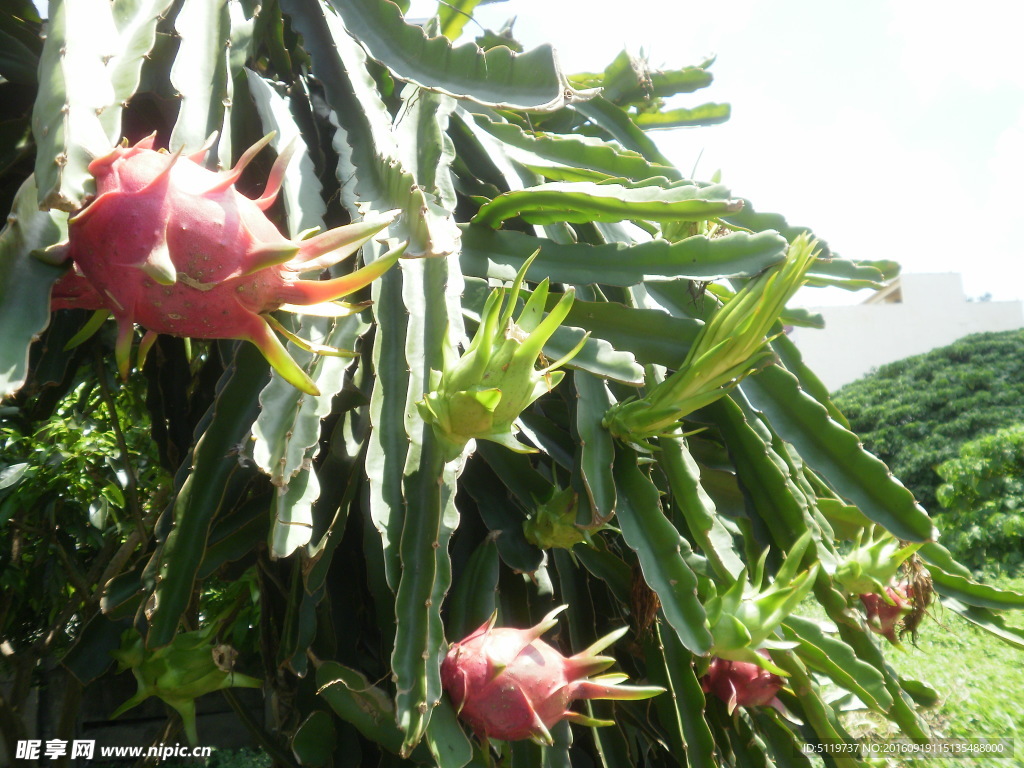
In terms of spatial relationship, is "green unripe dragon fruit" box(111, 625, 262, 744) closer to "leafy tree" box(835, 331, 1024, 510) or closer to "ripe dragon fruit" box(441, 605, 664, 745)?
"ripe dragon fruit" box(441, 605, 664, 745)

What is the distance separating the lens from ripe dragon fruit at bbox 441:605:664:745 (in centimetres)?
78

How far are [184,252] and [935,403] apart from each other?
34.7 ft

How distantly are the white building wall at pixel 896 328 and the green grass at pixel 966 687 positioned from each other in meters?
14.1

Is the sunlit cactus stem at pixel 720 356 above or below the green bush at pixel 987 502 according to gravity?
above

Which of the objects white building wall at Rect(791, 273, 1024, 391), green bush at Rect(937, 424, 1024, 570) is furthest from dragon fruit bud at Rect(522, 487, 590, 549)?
white building wall at Rect(791, 273, 1024, 391)

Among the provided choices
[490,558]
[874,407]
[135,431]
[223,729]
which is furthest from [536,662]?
[874,407]

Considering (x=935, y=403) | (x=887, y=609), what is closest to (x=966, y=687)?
(x=887, y=609)

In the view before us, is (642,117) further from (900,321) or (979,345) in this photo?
(900,321)

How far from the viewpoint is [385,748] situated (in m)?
0.91

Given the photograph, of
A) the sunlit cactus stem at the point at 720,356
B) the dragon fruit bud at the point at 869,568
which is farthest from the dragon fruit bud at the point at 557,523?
the dragon fruit bud at the point at 869,568

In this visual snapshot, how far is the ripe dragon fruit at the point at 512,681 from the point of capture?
78 cm

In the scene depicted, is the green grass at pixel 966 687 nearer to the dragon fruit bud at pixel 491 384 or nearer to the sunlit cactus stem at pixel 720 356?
the sunlit cactus stem at pixel 720 356

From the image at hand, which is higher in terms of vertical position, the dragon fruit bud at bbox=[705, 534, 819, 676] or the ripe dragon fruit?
the dragon fruit bud at bbox=[705, 534, 819, 676]

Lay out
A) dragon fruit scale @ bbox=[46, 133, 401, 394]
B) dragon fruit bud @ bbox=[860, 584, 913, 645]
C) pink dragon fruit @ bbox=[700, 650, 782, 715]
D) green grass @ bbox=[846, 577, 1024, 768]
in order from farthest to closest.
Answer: green grass @ bbox=[846, 577, 1024, 768] → dragon fruit bud @ bbox=[860, 584, 913, 645] → pink dragon fruit @ bbox=[700, 650, 782, 715] → dragon fruit scale @ bbox=[46, 133, 401, 394]
